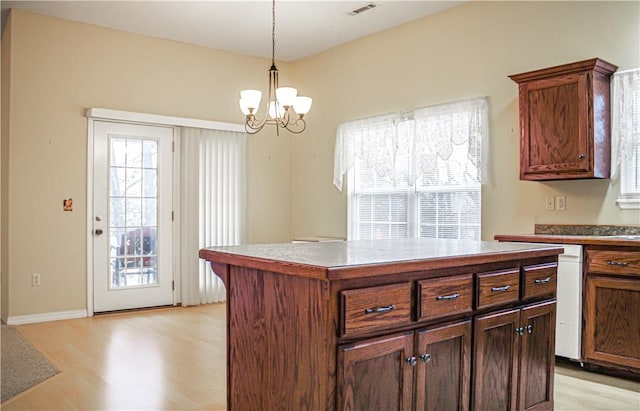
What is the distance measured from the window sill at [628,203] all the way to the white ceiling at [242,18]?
230cm

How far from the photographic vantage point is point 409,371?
195 cm

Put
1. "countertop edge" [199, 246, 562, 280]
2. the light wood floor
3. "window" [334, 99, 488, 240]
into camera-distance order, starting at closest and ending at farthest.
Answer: "countertop edge" [199, 246, 562, 280]
the light wood floor
"window" [334, 99, 488, 240]

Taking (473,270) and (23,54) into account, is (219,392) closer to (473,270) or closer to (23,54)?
(473,270)

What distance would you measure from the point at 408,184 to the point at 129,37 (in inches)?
133

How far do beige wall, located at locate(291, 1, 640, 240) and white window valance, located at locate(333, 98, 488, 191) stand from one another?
114 millimetres

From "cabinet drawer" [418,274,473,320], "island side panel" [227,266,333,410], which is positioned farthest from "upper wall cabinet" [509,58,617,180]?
"island side panel" [227,266,333,410]

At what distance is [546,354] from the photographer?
2.60 meters

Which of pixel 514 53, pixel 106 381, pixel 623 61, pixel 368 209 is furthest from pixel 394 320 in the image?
pixel 368 209

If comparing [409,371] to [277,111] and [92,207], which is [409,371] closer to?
[277,111]

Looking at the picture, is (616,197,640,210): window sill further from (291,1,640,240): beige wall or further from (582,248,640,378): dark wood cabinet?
(582,248,640,378): dark wood cabinet

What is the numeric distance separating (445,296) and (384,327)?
13.3 inches

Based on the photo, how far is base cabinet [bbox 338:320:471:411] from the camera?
5.81 feet

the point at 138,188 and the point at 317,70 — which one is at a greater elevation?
the point at 317,70

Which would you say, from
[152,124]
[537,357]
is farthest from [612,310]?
[152,124]
